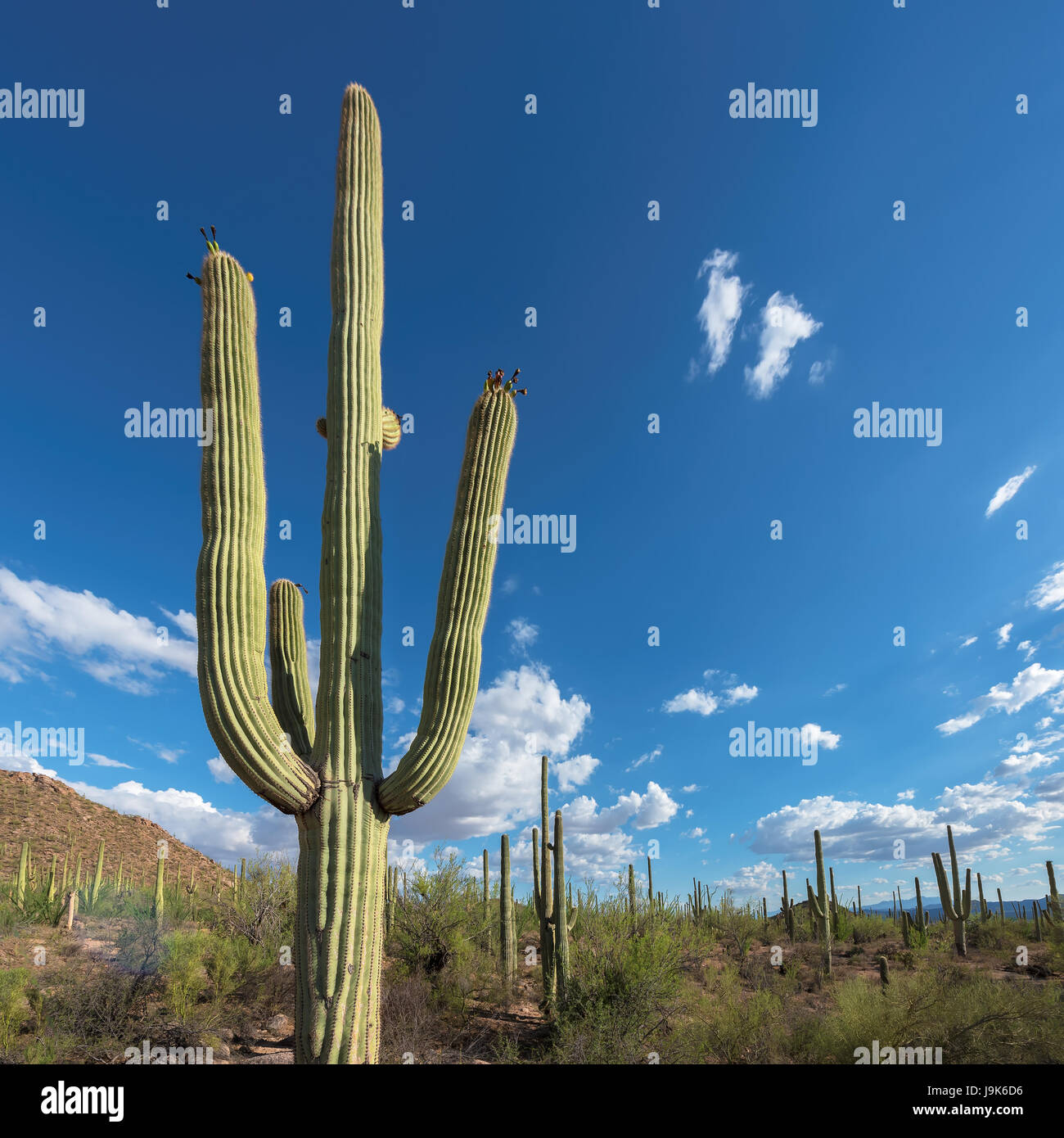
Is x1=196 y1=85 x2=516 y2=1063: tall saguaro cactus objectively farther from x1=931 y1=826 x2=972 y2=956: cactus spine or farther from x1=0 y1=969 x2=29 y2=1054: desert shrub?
x1=931 y1=826 x2=972 y2=956: cactus spine

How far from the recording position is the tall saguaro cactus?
4965 millimetres

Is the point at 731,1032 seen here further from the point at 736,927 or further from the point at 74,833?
the point at 74,833

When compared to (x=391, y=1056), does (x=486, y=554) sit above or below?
above

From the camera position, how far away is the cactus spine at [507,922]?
12.6 m

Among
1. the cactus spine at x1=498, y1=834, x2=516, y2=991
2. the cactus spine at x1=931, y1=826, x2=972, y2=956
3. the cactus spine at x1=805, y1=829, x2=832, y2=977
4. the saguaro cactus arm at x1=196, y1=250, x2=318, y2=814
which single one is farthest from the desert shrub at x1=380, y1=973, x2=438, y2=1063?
the cactus spine at x1=931, y1=826, x2=972, y2=956

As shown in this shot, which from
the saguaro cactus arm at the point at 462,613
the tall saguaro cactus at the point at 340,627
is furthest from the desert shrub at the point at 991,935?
the tall saguaro cactus at the point at 340,627

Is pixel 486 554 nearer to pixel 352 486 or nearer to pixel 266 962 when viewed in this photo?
pixel 352 486

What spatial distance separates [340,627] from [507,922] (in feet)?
31.8

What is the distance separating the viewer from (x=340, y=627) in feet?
18.4

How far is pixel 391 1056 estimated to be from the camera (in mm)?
8234

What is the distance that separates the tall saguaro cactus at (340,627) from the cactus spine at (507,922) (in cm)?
835

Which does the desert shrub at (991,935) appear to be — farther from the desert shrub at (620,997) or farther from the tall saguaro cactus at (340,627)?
the tall saguaro cactus at (340,627)
